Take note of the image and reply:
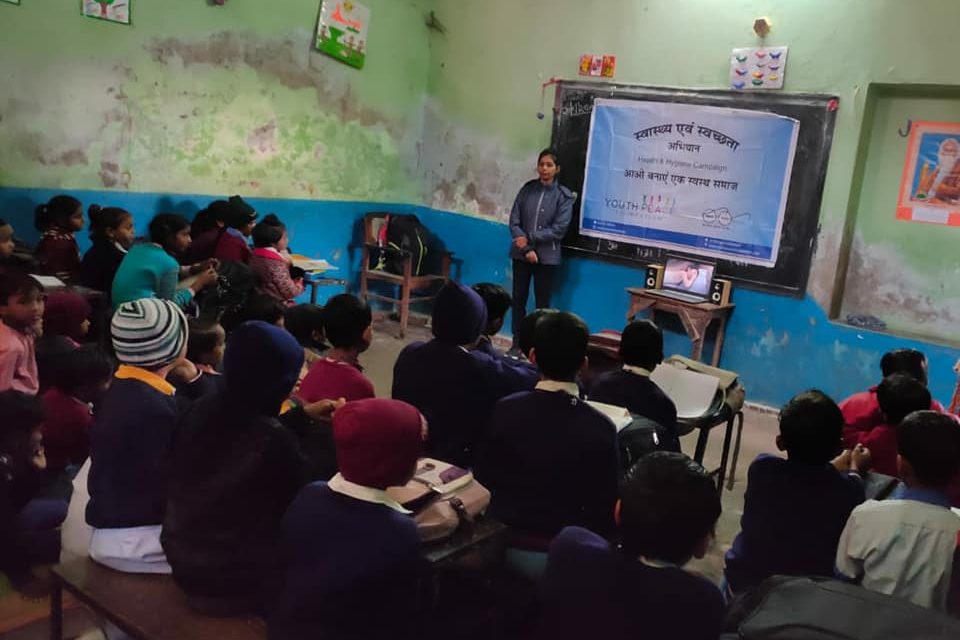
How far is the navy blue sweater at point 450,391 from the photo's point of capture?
2.33 metres

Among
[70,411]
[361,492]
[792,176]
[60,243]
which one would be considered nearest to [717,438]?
[792,176]

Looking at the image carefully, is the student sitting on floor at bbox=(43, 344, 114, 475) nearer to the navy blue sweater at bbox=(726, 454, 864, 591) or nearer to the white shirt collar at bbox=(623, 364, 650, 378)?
the white shirt collar at bbox=(623, 364, 650, 378)

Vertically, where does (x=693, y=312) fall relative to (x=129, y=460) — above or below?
above

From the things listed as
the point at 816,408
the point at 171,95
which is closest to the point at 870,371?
the point at 816,408

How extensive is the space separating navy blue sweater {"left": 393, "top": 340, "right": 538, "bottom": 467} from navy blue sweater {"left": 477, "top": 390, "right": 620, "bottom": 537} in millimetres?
434

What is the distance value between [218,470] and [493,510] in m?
0.66

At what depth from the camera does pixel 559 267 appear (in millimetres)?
5738

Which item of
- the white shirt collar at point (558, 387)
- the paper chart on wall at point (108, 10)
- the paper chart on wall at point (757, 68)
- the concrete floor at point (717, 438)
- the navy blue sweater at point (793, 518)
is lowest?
the concrete floor at point (717, 438)

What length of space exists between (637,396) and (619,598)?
1.19 metres

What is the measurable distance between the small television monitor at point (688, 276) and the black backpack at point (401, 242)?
6.09 feet

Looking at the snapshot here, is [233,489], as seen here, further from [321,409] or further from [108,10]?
[108,10]

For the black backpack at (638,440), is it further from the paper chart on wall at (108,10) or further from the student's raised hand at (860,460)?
the paper chart on wall at (108,10)

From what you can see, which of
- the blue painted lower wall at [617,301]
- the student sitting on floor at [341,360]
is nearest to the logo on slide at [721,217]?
the blue painted lower wall at [617,301]

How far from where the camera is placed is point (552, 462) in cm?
183
